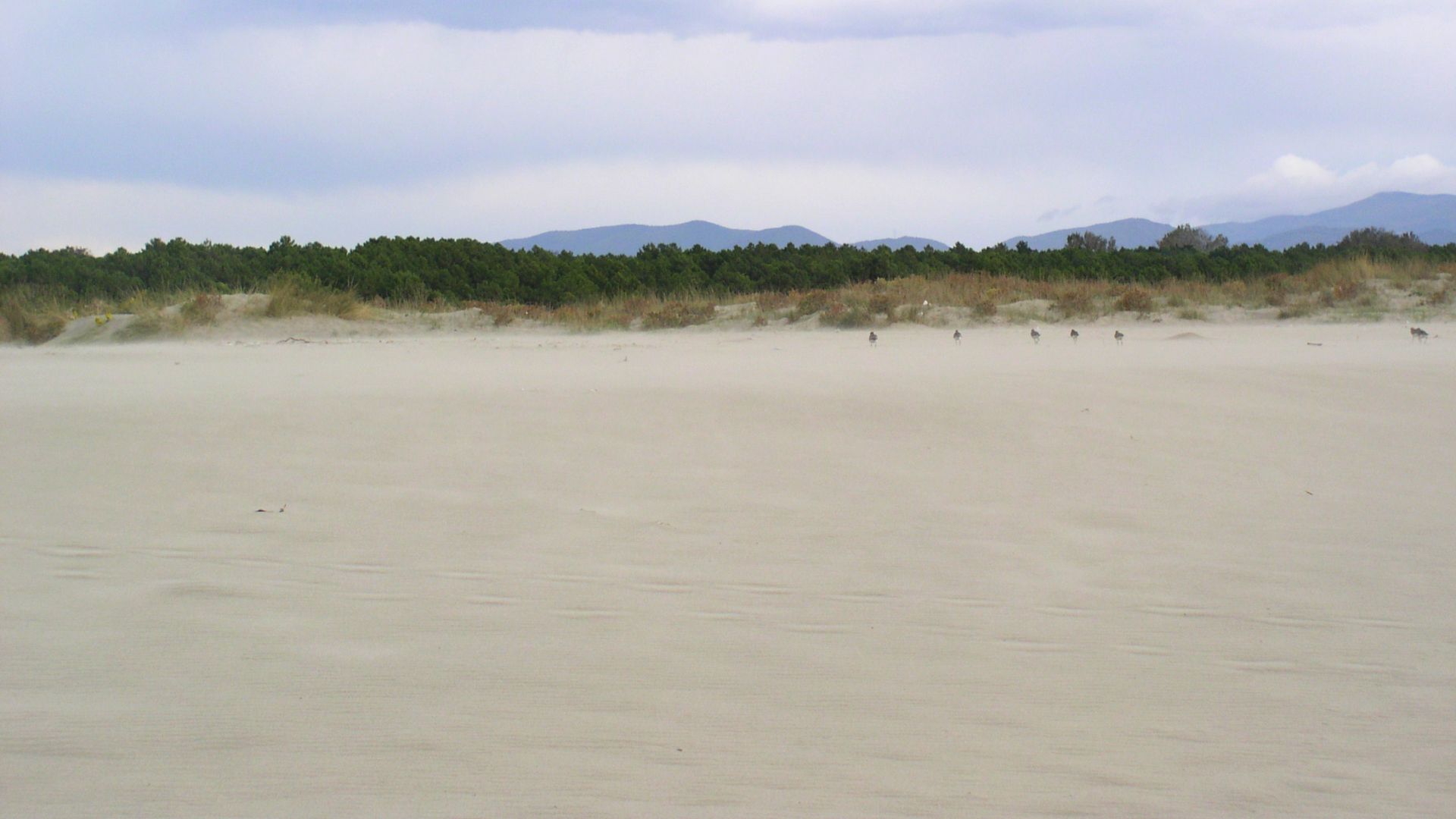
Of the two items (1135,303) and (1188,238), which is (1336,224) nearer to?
(1188,238)

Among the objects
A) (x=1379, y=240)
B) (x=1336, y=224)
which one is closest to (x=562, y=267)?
(x=1379, y=240)

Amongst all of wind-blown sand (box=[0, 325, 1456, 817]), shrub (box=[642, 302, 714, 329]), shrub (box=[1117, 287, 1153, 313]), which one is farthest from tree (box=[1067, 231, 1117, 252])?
wind-blown sand (box=[0, 325, 1456, 817])

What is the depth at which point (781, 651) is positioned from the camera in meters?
2.84

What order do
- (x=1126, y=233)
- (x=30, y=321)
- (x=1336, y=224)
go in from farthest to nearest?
(x=1336, y=224), (x=1126, y=233), (x=30, y=321)

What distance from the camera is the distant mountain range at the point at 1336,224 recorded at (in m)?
44.6

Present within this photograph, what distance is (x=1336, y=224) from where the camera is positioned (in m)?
102

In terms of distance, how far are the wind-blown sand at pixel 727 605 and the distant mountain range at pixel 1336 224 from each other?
2862 centimetres

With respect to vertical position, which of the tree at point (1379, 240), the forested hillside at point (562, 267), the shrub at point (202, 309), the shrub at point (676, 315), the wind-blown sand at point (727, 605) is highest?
the tree at point (1379, 240)

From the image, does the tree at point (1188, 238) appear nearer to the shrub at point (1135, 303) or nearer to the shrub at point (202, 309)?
the shrub at point (1135, 303)

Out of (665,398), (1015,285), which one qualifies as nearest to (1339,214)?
(1015,285)

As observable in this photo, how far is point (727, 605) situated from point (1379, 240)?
1304 inches

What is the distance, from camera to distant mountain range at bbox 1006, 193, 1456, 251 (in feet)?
146

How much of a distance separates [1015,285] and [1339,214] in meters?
117

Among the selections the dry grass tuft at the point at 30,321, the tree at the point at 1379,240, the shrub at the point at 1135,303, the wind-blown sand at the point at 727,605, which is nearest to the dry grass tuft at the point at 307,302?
the dry grass tuft at the point at 30,321
